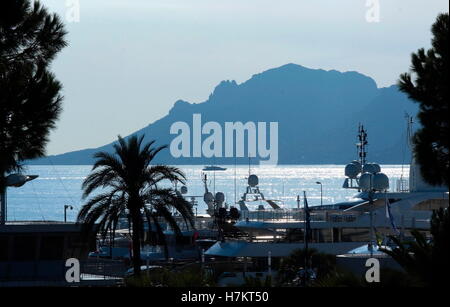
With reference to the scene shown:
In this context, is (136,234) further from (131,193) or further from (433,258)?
(433,258)

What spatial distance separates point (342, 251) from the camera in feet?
168

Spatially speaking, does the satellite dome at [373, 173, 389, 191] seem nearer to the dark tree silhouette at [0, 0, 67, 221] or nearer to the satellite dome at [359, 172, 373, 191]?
the satellite dome at [359, 172, 373, 191]

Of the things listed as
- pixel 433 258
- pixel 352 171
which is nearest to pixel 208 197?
pixel 352 171

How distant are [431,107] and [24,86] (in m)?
9.59

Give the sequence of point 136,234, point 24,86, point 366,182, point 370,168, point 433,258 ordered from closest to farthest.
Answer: point 433,258 < point 24,86 < point 136,234 < point 366,182 < point 370,168

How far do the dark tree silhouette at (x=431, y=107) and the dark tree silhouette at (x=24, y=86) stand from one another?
842 cm

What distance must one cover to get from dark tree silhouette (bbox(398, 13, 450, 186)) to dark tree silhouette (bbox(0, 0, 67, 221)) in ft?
27.6

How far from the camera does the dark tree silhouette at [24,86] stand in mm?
23609

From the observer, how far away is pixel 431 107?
24.3 meters

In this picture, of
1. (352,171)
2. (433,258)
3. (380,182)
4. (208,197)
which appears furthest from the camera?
(208,197)
